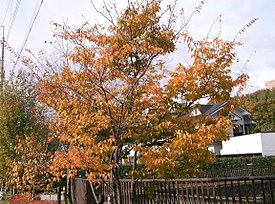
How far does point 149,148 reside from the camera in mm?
4859

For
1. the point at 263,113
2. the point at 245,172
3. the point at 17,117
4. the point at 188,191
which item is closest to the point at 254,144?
the point at 245,172

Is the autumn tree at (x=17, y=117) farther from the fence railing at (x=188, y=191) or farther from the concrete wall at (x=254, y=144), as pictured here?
the concrete wall at (x=254, y=144)

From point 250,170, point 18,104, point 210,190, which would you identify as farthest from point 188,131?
point 250,170

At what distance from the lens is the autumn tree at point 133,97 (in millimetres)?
4922

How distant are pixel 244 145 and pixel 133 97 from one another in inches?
1037

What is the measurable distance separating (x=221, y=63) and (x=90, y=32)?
92.2 inches

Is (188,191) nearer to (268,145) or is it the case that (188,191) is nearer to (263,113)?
(268,145)

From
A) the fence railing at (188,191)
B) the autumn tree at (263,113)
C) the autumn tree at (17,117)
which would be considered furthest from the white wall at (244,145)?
the fence railing at (188,191)

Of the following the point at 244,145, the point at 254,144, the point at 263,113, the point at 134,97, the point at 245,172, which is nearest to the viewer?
the point at 134,97

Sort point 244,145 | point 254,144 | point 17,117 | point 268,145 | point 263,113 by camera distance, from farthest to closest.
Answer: point 263,113, point 244,145, point 254,144, point 268,145, point 17,117

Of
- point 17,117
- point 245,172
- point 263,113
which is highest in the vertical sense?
point 263,113

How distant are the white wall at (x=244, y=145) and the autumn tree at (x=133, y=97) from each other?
2331 cm

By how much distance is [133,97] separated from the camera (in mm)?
5230

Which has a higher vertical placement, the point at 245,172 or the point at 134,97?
the point at 134,97
